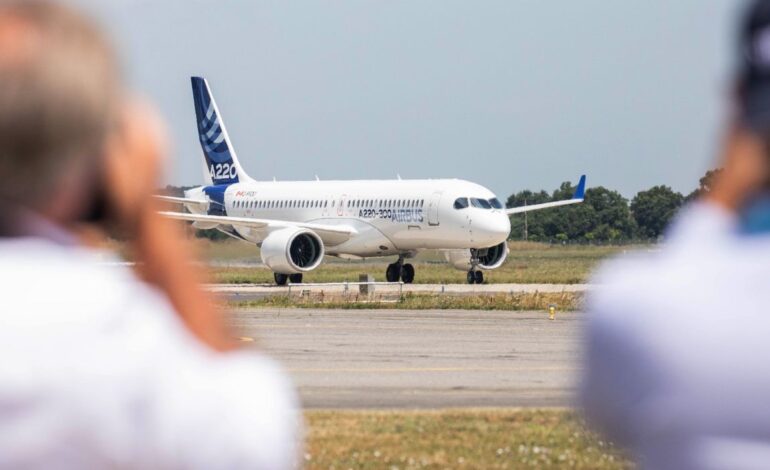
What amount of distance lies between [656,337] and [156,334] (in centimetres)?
54

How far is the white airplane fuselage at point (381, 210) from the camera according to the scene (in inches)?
1502

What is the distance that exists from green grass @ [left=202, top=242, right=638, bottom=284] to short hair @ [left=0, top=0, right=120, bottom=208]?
10124 mm

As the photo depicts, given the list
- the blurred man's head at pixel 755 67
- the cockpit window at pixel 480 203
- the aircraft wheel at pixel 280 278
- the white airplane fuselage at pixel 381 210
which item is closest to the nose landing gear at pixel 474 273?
the white airplane fuselage at pixel 381 210

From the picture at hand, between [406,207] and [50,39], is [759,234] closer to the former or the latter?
[50,39]

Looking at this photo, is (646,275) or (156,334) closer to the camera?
(156,334)

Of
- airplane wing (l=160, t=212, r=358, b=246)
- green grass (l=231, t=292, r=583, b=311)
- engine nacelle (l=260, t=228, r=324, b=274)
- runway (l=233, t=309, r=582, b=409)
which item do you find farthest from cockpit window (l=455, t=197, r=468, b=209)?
runway (l=233, t=309, r=582, b=409)

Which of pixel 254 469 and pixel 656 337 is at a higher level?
pixel 656 337

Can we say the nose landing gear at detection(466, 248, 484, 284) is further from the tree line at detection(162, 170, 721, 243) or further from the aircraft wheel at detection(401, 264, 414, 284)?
the tree line at detection(162, 170, 721, 243)

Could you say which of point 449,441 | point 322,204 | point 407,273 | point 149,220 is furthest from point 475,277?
point 149,220

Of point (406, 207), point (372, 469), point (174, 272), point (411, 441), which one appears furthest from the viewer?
point (406, 207)

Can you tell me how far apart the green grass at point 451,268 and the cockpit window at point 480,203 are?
3138 mm

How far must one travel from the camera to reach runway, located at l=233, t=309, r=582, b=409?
41.0ft

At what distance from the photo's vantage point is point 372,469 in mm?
8398

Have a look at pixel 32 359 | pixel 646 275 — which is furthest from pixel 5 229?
pixel 646 275
